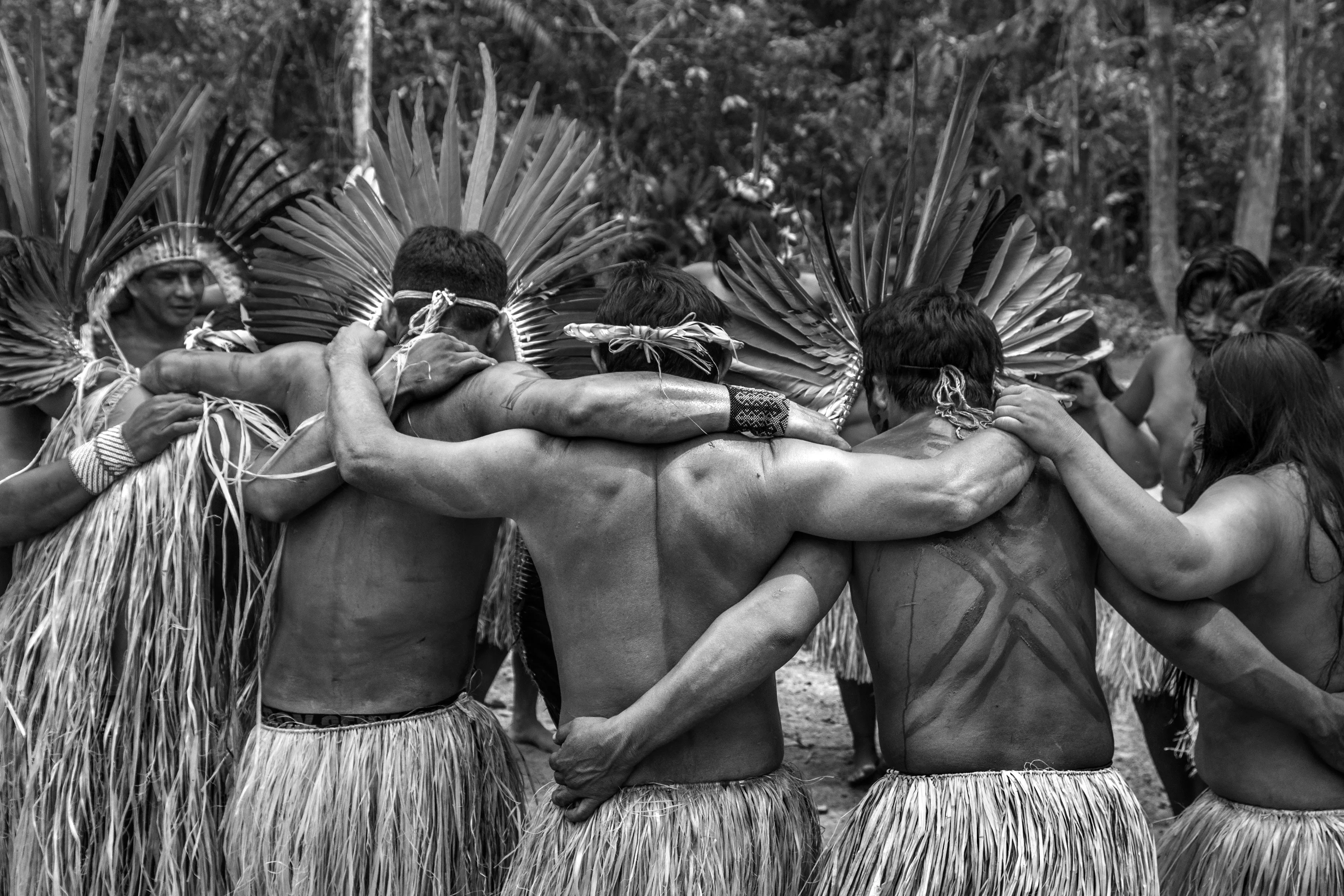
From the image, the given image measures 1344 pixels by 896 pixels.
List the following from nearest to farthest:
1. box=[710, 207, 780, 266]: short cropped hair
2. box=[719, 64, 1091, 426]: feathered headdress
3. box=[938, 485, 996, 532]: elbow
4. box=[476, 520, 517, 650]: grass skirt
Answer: box=[938, 485, 996, 532]: elbow, box=[719, 64, 1091, 426]: feathered headdress, box=[476, 520, 517, 650]: grass skirt, box=[710, 207, 780, 266]: short cropped hair

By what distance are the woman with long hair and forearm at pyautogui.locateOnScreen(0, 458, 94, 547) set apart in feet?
6.87

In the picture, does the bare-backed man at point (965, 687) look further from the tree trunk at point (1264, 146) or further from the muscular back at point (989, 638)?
the tree trunk at point (1264, 146)

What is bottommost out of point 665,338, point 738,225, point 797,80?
point 665,338

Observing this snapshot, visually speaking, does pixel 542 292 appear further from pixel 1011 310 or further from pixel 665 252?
pixel 665 252

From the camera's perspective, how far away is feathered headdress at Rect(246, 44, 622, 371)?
312 centimetres

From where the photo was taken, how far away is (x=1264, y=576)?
230cm

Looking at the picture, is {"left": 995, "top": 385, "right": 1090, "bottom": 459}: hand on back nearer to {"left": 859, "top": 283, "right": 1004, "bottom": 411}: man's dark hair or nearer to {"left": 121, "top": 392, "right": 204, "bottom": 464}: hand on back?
{"left": 859, "top": 283, "right": 1004, "bottom": 411}: man's dark hair

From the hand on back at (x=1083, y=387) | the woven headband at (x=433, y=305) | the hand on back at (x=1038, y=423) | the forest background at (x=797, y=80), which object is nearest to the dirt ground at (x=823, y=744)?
the hand on back at (x=1083, y=387)

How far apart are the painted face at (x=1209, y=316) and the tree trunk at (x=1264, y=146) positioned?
757 centimetres

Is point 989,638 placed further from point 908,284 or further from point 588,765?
point 908,284

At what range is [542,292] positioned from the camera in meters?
3.23

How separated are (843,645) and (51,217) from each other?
271 centimetres

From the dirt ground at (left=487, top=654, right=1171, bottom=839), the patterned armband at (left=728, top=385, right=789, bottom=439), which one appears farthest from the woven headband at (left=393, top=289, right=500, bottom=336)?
the dirt ground at (left=487, top=654, right=1171, bottom=839)

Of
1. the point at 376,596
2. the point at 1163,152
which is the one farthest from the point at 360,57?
the point at 376,596
